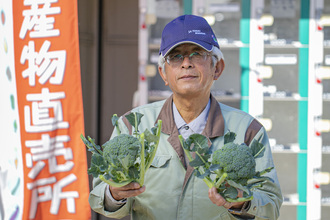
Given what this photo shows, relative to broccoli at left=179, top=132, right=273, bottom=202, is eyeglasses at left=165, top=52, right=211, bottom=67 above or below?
above

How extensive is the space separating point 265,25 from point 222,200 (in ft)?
10.2

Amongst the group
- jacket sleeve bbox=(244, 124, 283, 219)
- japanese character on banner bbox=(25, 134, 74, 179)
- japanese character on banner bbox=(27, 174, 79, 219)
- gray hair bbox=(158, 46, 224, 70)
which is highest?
gray hair bbox=(158, 46, 224, 70)

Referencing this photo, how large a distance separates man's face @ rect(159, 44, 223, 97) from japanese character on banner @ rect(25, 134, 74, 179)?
1.57 meters

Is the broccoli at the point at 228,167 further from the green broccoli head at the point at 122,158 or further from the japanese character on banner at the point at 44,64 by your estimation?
the japanese character on banner at the point at 44,64

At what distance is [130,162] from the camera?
132cm

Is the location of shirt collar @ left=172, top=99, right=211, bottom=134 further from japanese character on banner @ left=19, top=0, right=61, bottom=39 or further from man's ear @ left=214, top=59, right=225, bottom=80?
japanese character on banner @ left=19, top=0, right=61, bottom=39

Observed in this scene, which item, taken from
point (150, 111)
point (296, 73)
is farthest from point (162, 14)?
point (150, 111)

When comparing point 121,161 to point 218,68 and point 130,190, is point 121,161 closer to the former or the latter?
Result: point 130,190

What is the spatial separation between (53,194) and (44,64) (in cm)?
87

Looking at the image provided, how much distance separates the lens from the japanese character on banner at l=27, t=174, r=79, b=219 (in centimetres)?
294

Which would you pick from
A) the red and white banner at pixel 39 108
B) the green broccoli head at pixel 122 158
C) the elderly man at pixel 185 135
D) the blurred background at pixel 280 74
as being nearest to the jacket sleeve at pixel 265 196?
the elderly man at pixel 185 135

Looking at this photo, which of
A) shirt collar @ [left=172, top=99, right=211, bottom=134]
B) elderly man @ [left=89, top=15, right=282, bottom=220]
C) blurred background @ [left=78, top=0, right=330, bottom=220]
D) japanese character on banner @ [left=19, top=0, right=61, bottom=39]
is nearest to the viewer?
elderly man @ [left=89, top=15, right=282, bottom=220]

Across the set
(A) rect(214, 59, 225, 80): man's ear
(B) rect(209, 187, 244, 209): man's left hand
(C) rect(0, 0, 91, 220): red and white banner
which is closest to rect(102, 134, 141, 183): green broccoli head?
(B) rect(209, 187, 244, 209): man's left hand

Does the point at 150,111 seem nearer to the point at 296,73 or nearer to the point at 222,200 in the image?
the point at 222,200
